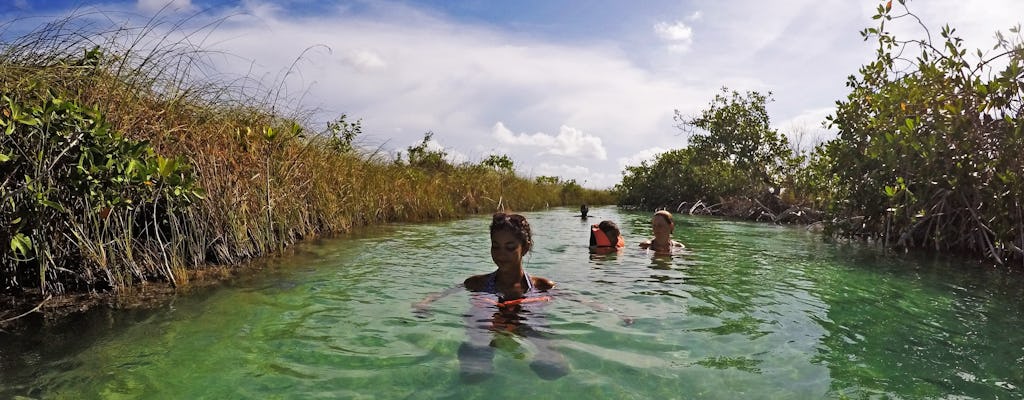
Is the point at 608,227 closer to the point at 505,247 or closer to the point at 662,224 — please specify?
the point at 662,224

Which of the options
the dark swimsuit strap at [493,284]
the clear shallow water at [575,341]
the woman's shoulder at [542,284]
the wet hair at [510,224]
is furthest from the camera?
the woman's shoulder at [542,284]

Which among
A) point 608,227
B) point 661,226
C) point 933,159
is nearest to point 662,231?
point 661,226

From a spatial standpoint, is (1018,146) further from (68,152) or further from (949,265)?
(68,152)

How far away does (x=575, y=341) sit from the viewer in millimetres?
4043

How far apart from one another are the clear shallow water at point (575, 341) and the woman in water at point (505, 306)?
3.6 inches

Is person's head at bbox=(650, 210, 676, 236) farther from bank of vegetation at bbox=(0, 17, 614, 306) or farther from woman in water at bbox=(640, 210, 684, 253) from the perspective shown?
bank of vegetation at bbox=(0, 17, 614, 306)

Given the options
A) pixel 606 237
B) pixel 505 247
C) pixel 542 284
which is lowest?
pixel 542 284

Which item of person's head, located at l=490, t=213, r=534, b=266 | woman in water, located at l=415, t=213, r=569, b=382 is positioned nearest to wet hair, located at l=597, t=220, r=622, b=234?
woman in water, located at l=415, t=213, r=569, b=382

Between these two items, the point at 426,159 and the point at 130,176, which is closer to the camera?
the point at 130,176

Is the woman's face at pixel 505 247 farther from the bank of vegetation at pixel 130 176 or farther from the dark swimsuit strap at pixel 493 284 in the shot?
the bank of vegetation at pixel 130 176

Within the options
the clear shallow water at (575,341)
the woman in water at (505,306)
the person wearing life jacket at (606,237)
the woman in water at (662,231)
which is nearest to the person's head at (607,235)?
the person wearing life jacket at (606,237)

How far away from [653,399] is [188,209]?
482cm

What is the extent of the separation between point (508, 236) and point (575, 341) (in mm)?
1073

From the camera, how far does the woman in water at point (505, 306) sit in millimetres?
3535
